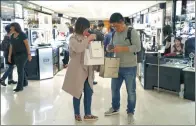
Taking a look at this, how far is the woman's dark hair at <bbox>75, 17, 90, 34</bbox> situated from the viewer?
8.43 ft

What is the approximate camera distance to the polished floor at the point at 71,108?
284cm

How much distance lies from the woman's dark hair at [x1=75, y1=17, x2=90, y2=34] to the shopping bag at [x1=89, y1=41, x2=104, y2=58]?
7.4 inches

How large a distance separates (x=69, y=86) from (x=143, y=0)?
6.24 metres

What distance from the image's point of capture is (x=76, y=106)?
2.79m

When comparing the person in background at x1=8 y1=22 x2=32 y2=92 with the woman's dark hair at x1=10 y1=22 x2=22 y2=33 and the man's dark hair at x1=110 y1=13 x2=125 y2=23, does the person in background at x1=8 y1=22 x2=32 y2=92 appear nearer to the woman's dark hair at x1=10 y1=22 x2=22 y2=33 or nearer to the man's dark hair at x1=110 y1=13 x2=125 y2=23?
the woman's dark hair at x1=10 y1=22 x2=22 y2=33

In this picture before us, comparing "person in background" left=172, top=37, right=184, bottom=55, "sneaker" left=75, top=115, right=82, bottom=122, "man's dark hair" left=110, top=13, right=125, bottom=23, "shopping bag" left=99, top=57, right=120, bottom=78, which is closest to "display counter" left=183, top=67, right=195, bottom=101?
"person in background" left=172, top=37, right=184, bottom=55

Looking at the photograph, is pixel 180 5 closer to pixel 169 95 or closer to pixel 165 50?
pixel 165 50

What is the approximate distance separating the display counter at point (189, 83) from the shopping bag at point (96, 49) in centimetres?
175

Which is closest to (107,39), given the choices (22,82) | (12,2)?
(22,82)

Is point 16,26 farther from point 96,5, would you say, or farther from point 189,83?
point 96,5

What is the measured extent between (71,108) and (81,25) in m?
1.32

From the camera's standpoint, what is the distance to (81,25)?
8.45 ft

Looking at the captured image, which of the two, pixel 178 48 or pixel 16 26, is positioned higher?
pixel 16 26

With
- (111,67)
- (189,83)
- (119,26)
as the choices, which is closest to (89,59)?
(111,67)
